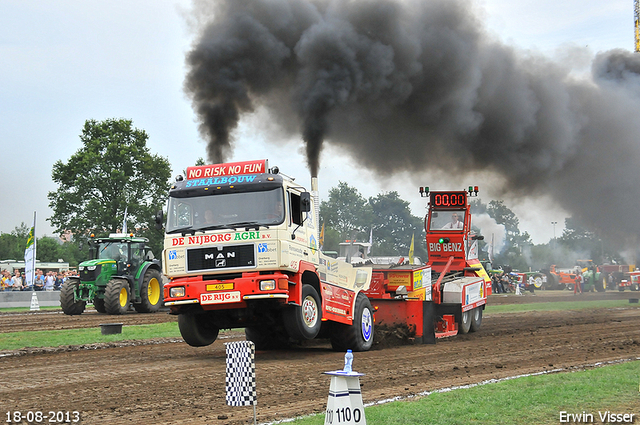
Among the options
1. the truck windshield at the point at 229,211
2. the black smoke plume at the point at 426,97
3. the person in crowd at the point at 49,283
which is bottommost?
the person in crowd at the point at 49,283

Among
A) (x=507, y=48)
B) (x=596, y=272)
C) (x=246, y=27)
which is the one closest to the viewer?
(x=246, y=27)

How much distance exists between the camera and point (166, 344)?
1410 centimetres

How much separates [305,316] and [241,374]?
4742 millimetres

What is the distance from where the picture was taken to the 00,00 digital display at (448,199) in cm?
1831

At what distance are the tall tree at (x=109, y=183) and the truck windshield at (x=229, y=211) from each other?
38753mm

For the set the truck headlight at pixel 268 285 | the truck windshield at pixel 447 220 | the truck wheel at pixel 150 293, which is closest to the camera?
the truck headlight at pixel 268 285

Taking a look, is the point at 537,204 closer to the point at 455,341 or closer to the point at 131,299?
the point at 455,341

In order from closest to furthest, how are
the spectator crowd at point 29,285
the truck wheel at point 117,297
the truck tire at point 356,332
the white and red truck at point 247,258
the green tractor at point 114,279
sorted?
the white and red truck at point 247,258 < the truck tire at point 356,332 < the truck wheel at point 117,297 < the green tractor at point 114,279 < the spectator crowd at point 29,285

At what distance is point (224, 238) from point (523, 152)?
14002 millimetres

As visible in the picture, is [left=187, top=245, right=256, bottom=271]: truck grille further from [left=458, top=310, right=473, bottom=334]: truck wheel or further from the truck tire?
[left=458, top=310, right=473, bottom=334]: truck wheel

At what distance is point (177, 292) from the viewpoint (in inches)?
409

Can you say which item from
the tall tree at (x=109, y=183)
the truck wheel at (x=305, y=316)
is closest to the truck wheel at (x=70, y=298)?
the truck wheel at (x=305, y=316)

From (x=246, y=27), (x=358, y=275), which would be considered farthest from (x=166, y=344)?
(x=246, y=27)

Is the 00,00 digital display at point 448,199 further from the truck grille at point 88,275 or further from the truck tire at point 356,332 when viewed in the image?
the truck grille at point 88,275
